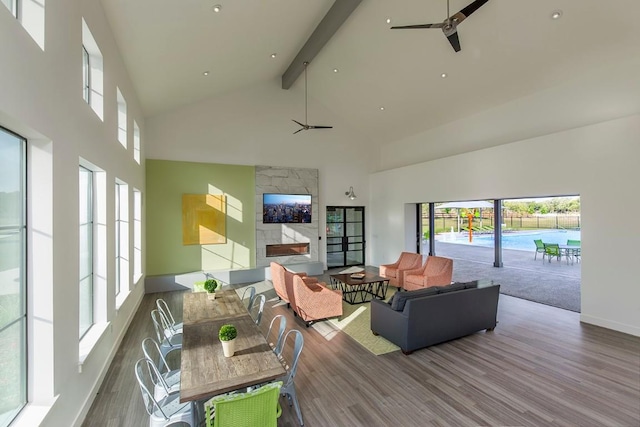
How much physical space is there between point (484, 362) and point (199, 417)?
351cm

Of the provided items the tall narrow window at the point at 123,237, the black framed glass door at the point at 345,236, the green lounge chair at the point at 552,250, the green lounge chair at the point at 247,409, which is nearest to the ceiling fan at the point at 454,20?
the green lounge chair at the point at 247,409

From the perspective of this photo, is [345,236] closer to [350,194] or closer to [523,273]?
[350,194]

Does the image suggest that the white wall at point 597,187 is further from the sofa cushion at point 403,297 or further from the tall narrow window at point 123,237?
the tall narrow window at point 123,237

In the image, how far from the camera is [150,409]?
7.59 feet

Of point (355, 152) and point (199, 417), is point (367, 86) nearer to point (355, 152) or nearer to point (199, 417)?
point (355, 152)

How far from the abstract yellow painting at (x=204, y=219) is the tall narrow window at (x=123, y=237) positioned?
2.95 metres

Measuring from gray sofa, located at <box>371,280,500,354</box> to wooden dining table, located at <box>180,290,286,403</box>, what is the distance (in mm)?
2123

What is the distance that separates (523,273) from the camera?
845 cm

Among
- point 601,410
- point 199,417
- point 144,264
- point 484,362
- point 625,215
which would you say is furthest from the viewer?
point 144,264

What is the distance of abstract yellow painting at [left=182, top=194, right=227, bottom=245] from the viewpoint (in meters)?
8.19

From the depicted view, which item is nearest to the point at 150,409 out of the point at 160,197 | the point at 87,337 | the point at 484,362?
the point at 87,337

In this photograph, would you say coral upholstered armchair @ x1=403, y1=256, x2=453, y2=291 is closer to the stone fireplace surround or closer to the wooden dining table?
the stone fireplace surround

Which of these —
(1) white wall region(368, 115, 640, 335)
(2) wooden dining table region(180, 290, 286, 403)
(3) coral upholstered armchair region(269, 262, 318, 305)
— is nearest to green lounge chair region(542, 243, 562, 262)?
(1) white wall region(368, 115, 640, 335)

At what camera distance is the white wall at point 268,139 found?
817 cm
